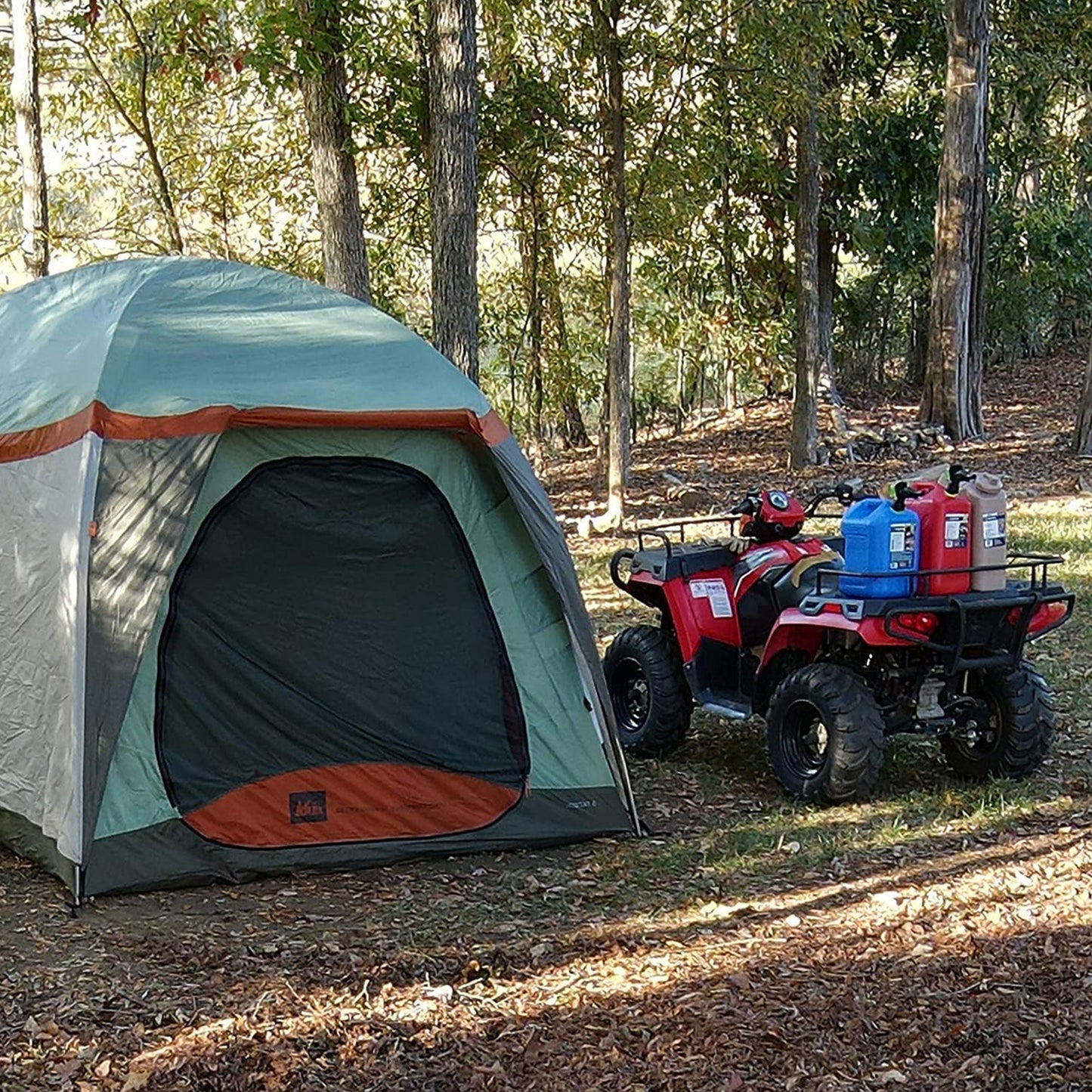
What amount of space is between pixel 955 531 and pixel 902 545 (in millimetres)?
227

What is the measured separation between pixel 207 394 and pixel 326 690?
121 cm

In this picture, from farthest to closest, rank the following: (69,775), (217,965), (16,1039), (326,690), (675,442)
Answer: (675,442), (326,690), (69,775), (217,965), (16,1039)

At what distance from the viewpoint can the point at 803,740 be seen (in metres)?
6.03

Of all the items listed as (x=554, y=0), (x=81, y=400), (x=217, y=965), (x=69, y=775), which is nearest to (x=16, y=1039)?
(x=217, y=965)

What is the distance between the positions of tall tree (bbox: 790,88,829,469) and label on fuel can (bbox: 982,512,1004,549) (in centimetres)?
951

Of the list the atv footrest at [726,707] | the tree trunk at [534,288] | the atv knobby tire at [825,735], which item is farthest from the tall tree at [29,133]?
the atv knobby tire at [825,735]

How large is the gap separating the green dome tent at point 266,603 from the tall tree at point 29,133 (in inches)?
226

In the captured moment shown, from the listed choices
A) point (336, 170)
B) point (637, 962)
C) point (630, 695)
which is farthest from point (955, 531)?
point (336, 170)

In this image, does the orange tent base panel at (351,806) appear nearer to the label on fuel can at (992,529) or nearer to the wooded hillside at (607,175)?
the label on fuel can at (992,529)

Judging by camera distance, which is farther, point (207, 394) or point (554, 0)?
point (554, 0)

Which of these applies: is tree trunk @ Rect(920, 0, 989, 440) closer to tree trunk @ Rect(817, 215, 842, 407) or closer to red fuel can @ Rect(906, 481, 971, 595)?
tree trunk @ Rect(817, 215, 842, 407)

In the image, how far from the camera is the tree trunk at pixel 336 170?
998 centimetres

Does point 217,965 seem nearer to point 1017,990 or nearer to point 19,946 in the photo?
point 19,946

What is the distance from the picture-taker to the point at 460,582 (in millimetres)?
5812
